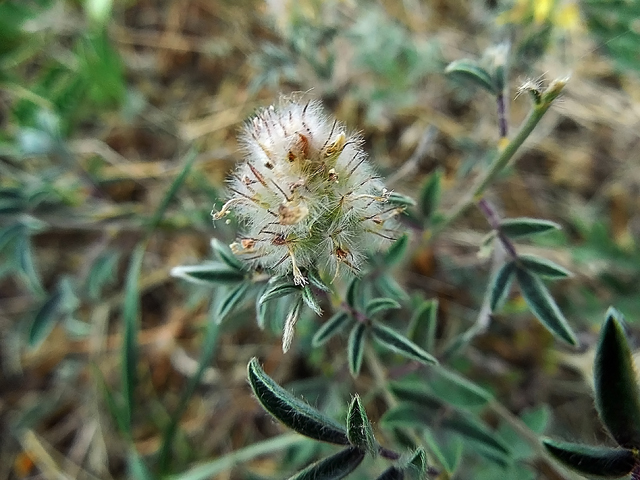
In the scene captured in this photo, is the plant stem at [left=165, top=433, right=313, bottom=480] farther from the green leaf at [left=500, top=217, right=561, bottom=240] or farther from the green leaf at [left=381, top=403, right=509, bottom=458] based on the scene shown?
the green leaf at [left=500, top=217, right=561, bottom=240]

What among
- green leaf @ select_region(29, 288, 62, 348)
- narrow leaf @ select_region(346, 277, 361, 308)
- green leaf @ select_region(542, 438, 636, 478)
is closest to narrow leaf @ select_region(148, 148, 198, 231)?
green leaf @ select_region(29, 288, 62, 348)

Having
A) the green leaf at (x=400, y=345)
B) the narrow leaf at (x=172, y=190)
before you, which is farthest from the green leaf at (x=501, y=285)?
the narrow leaf at (x=172, y=190)

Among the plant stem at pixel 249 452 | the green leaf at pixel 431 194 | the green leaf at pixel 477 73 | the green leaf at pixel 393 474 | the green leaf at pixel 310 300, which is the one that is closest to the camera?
the green leaf at pixel 310 300

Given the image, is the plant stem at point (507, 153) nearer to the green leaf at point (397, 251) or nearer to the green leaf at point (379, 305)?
the green leaf at point (397, 251)

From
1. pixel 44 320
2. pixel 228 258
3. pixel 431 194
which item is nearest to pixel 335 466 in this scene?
pixel 228 258

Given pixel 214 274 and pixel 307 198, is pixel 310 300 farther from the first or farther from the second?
pixel 214 274

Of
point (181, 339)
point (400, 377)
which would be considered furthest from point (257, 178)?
point (181, 339)
